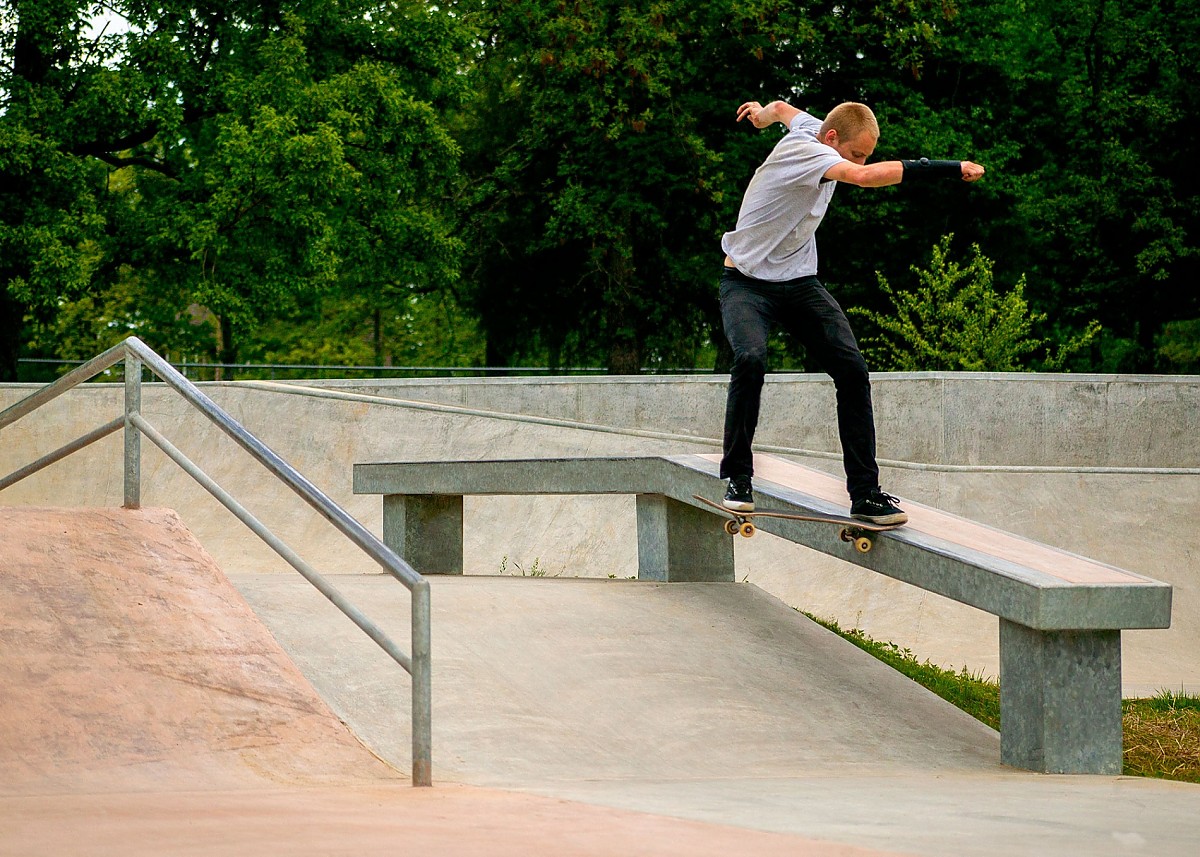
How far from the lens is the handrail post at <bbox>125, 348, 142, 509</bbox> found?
619 cm

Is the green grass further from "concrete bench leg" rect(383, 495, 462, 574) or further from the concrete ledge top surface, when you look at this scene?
"concrete bench leg" rect(383, 495, 462, 574)

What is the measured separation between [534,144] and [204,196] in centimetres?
729

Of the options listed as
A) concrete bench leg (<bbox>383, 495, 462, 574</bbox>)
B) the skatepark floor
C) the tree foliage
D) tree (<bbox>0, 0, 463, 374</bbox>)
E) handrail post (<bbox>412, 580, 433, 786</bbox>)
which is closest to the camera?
the skatepark floor

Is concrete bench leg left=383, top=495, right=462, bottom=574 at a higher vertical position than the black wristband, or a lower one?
lower

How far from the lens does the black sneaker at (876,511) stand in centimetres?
629

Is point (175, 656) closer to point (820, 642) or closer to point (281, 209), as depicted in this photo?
point (820, 642)

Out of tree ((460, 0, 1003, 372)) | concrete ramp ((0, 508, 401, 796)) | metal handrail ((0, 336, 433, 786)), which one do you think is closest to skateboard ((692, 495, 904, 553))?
metal handrail ((0, 336, 433, 786))

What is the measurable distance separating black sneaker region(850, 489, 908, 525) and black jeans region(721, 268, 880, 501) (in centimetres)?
4

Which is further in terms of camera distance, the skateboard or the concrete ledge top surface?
the skateboard

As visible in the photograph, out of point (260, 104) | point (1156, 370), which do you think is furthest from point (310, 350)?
point (1156, 370)

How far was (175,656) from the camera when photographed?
5184 millimetres

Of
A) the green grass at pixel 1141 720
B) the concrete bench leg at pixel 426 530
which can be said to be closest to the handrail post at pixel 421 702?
the green grass at pixel 1141 720

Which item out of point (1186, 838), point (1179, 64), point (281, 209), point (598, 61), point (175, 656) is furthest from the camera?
point (1179, 64)

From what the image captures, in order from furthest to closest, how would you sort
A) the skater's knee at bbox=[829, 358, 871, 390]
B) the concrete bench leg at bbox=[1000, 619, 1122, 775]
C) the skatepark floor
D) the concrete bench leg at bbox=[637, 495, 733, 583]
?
the concrete bench leg at bbox=[637, 495, 733, 583] < the skater's knee at bbox=[829, 358, 871, 390] < the concrete bench leg at bbox=[1000, 619, 1122, 775] < the skatepark floor
